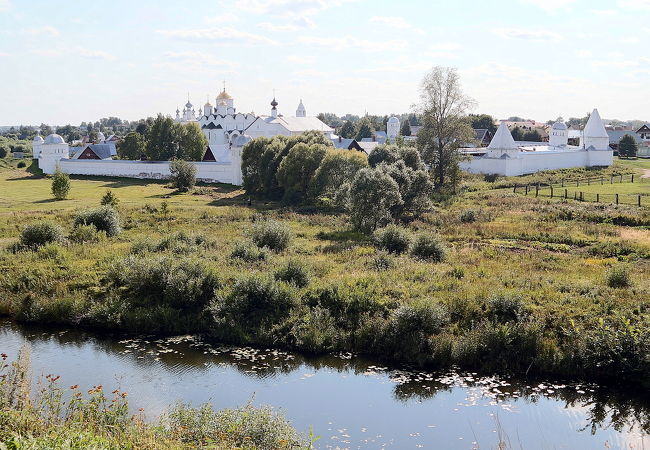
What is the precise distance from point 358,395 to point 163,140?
4595 cm

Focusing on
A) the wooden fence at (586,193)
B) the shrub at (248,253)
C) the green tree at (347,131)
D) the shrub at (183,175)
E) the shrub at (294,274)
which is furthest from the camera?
the green tree at (347,131)

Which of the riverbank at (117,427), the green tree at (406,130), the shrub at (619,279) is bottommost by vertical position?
the riverbank at (117,427)

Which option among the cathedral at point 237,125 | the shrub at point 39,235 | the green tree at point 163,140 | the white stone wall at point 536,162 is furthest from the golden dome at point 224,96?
the shrub at point 39,235

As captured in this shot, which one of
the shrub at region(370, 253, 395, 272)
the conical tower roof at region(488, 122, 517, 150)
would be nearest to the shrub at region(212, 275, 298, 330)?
the shrub at region(370, 253, 395, 272)

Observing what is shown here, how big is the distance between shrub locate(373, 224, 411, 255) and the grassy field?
72 cm

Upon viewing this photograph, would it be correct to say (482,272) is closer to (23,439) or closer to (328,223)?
(328,223)

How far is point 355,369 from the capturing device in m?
14.5

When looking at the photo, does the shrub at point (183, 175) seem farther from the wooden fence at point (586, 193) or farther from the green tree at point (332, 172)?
the wooden fence at point (586, 193)

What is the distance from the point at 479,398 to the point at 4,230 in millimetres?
21335

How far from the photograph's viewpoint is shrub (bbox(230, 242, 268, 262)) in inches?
827

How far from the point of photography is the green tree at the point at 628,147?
61787 millimetres

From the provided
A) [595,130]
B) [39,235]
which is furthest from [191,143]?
[39,235]

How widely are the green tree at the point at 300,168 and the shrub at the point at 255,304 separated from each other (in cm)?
2000

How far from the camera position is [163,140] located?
55.7 m
